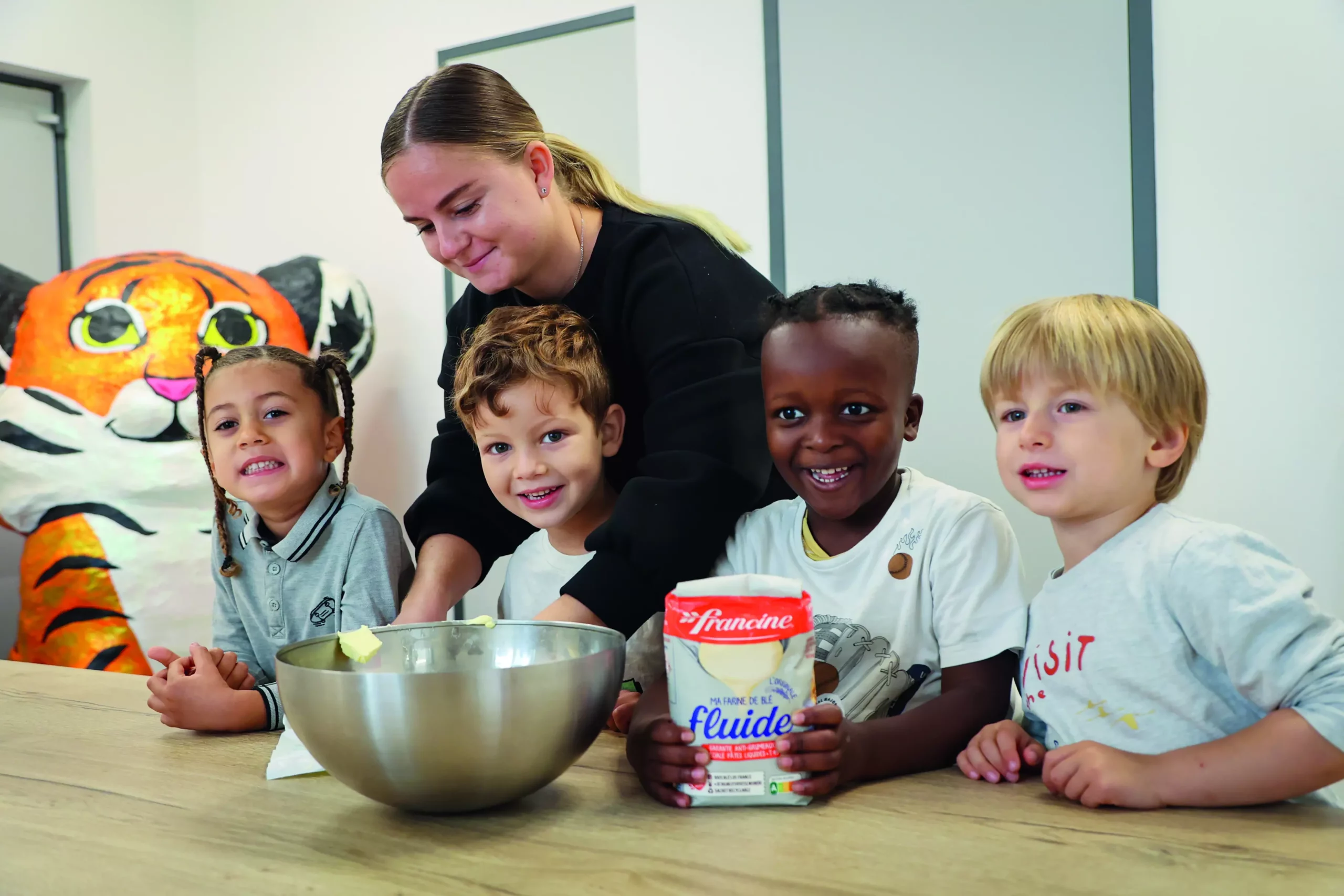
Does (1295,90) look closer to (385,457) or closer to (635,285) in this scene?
(635,285)

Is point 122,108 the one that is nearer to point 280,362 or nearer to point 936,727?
point 280,362

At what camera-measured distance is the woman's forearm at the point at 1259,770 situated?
71 centimetres

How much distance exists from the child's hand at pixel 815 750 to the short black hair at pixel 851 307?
0.39 meters

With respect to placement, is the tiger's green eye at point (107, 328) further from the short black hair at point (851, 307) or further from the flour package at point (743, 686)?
the flour package at point (743, 686)

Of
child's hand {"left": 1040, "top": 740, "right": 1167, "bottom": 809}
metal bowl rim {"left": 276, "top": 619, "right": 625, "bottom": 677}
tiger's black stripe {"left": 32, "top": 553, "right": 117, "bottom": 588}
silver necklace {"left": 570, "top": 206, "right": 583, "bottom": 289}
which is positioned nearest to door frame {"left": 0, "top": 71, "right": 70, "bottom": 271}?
tiger's black stripe {"left": 32, "top": 553, "right": 117, "bottom": 588}

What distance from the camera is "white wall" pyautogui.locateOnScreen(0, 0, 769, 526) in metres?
2.64

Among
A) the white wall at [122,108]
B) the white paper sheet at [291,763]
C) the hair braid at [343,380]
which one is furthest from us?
the white wall at [122,108]

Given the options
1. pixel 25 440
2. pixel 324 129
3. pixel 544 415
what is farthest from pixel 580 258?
pixel 324 129

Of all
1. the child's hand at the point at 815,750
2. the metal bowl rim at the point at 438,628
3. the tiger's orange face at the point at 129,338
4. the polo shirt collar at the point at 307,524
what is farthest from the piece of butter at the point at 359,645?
the tiger's orange face at the point at 129,338

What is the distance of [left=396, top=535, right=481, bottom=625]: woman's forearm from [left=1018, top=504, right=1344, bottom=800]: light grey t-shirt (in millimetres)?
655

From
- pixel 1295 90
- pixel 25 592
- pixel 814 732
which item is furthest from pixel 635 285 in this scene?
pixel 25 592

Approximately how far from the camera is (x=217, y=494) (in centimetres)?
151

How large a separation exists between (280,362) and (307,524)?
0.79ft

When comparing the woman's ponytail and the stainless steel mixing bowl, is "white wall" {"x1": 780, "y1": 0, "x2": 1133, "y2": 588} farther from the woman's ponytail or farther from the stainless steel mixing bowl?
the stainless steel mixing bowl
